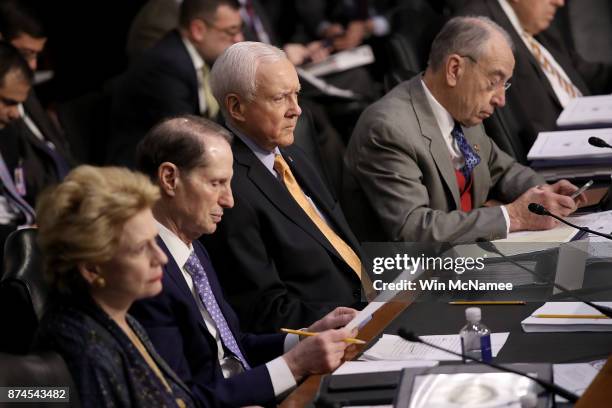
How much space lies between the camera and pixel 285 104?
3252mm

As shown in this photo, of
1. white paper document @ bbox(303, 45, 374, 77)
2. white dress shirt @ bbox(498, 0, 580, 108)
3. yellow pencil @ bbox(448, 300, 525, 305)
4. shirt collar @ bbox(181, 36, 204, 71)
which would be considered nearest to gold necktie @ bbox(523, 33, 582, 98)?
white dress shirt @ bbox(498, 0, 580, 108)

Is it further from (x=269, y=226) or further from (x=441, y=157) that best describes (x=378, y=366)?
(x=441, y=157)

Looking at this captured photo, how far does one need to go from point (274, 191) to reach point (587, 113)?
1657mm

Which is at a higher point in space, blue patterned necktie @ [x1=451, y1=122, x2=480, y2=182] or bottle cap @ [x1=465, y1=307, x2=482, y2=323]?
bottle cap @ [x1=465, y1=307, x2=482, y2=323]

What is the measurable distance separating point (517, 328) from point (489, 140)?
1.50 m

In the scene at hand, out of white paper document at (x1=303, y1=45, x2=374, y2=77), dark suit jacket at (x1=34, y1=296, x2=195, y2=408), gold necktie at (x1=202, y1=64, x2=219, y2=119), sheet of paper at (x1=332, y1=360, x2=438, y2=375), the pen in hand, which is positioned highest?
dark suit jacket at (x1=34, y1=296, x2=195, y2=408)

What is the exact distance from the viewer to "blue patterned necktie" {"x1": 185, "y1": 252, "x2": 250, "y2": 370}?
2.67 meters

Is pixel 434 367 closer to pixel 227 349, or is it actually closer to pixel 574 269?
pixel 227 349

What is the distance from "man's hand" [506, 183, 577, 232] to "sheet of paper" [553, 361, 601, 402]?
43.0 inches

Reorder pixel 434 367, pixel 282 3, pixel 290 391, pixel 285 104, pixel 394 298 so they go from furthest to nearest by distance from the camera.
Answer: pixel 282 3
pixel 285 104
pixel 394 298
pixel 290 391
pixel 434 367

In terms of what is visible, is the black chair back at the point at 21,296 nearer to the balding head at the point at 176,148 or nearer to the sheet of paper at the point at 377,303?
the balding head at the point at 176,148

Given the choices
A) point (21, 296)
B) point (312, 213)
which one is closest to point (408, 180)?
point (312, 213)

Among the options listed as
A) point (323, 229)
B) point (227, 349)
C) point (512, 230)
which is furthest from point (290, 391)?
point (512, 230)

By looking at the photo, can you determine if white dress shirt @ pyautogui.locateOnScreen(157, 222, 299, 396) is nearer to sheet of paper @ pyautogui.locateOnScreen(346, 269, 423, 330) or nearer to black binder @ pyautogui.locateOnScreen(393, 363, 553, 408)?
sheet of paper @ pyautogui.locateOnScreen(346, 269, 423, 330)
